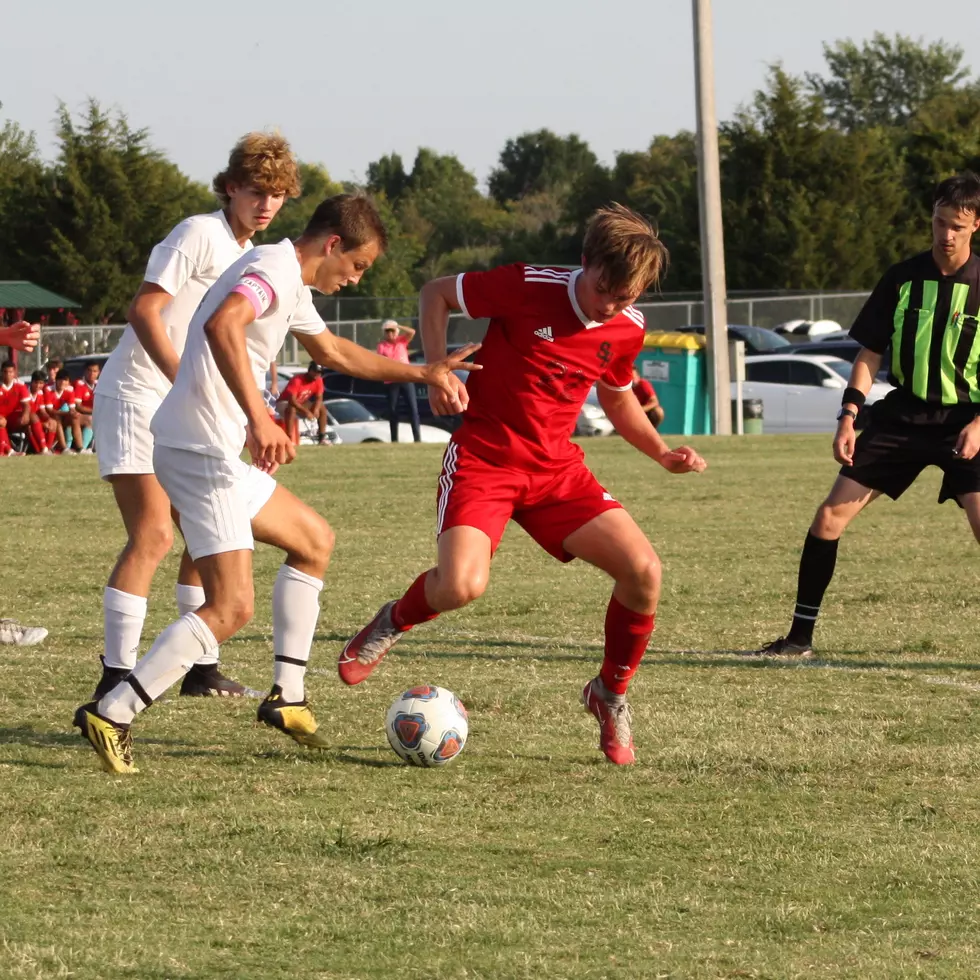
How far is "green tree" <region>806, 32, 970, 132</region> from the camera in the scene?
113m

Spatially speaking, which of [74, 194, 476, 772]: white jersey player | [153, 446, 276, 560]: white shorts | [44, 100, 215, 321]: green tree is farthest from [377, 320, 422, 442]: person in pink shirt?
[44, 100, 215, 321]: green tree

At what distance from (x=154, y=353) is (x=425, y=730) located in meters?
1.56

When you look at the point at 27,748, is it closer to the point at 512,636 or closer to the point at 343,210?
the point at 343,210

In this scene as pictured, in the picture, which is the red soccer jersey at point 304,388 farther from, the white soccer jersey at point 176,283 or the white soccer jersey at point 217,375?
the white soccer jersey at point 217,375

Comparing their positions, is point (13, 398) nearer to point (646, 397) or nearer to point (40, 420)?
point (40, 420)

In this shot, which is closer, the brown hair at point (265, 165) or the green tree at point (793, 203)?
the brown hair at point (265, 165)

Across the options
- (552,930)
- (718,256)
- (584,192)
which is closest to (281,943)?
(552,930)

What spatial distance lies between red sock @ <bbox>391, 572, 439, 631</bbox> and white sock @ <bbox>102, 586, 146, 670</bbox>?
1.01 m

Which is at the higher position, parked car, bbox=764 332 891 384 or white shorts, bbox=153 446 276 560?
white shorts, bbox=153 446 276 560

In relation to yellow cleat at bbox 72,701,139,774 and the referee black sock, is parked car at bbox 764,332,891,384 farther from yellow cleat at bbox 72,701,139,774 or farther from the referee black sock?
yellow cleat at bbox 72,701,139,774

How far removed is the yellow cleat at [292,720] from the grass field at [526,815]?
0.06m

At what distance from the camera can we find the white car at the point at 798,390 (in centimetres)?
2858

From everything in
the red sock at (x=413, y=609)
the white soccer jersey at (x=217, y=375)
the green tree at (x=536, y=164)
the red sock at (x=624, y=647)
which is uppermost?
the green tree at (x=536, y=164)

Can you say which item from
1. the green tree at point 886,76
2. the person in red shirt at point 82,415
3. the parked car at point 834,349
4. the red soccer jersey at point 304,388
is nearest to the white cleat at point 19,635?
Result: the red soccer jersey at point 304,388
